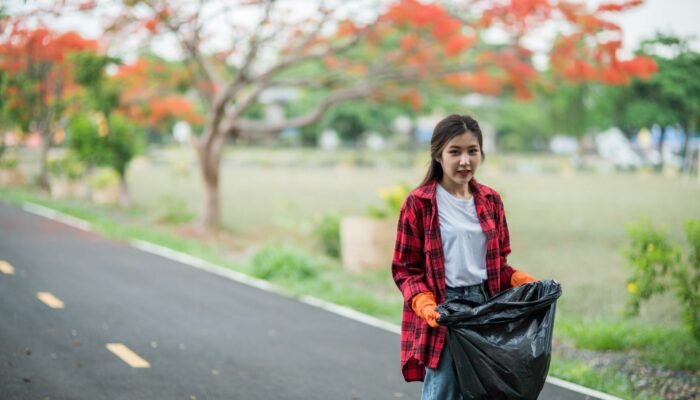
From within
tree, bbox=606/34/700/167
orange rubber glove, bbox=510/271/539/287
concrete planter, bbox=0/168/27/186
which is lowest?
concrete planter, bbox=0/168/27/186

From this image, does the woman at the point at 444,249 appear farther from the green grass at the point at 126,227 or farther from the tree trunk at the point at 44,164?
the tree trunk at the point at 44,164

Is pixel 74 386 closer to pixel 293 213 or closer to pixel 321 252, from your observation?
pixel 321 252

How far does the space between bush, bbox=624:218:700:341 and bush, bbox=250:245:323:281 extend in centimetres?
498

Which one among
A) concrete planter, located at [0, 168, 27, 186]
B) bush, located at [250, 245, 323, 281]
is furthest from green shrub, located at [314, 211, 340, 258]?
concrete planter, located at [0, 168, 27, 186]

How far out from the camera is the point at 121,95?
22422 millimetres

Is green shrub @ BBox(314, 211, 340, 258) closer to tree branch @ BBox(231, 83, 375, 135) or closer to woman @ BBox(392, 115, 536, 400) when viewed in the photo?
tree branch @ BBox(231, 83, 375, 135)

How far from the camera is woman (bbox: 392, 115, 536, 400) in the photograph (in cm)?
373

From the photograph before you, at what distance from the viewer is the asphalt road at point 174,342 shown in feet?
19.3

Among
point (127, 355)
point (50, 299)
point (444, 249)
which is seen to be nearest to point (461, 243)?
point (444, 249)

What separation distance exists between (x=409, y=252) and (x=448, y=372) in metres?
0.59

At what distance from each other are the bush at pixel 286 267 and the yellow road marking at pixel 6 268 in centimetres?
321

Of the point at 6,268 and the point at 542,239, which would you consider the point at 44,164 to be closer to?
the point at 6,268

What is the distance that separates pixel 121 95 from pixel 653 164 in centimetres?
2893

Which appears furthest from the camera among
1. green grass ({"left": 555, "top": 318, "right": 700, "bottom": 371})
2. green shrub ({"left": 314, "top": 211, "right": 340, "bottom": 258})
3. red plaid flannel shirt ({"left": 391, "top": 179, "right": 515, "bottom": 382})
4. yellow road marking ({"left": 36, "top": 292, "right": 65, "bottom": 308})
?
green shrub ({"left": 314, "top": 211, "right": 340, "bottom": 258})
